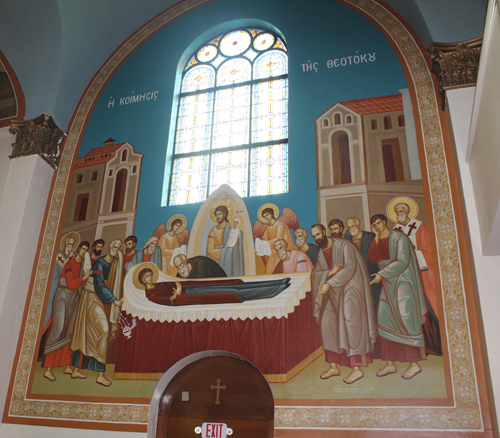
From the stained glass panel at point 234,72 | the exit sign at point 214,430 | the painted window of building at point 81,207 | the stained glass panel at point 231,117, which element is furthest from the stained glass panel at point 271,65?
the exit sign at point 214,430

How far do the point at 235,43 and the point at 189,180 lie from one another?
2637mm

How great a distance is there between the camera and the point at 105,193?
22.7 feet

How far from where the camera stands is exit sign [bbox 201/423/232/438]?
5.23 meters

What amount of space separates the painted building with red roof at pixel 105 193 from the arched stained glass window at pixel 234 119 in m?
0.61

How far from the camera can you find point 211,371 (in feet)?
18.3

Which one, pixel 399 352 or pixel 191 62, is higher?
pixel 191 62

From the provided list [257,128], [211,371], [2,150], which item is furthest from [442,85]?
[2,150]

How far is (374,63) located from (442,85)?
1.21 meters

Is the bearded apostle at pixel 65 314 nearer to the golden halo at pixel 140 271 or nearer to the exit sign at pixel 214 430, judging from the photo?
the golden halo at pixel 140 271

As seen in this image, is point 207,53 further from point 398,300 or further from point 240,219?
point 398,300

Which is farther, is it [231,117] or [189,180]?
[231,117]

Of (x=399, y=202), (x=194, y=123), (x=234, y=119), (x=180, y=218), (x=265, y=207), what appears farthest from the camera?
(x=194, y=123)

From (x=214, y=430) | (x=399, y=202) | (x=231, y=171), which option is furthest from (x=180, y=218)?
(x=399, y=202)

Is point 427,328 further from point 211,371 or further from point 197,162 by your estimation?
point 197,162
